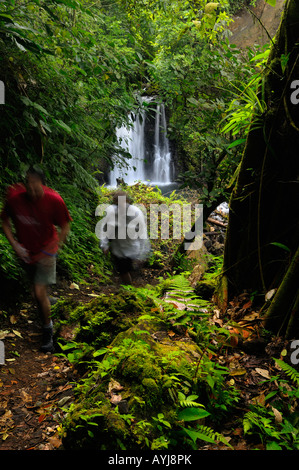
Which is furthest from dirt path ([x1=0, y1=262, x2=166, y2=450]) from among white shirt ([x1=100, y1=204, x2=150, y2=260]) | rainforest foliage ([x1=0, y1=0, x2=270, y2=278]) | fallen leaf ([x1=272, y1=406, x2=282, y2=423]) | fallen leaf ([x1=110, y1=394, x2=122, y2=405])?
white shirt ([x1=100, y1=204, x2=150, y2=260])

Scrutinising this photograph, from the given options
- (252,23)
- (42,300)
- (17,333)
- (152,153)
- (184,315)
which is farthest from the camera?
(252,23)

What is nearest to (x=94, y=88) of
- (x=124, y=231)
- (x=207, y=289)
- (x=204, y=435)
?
(x=124, y=231)

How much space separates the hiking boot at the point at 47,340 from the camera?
3559 millimetres

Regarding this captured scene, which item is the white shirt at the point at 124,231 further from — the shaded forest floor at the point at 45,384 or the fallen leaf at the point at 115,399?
the fallen leaf at the point at 115,399

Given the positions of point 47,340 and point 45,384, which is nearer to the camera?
point 45,384

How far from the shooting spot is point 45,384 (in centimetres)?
296

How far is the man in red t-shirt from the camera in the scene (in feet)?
11.0

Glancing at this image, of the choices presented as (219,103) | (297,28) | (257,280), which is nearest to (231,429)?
(257,280)

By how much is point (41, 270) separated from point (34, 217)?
608 millimetres

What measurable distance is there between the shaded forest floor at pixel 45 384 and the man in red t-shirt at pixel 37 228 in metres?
0.33

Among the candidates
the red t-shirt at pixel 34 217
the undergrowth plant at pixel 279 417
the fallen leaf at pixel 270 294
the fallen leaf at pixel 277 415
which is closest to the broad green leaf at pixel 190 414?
the undergrowth plant at pixel 279 417

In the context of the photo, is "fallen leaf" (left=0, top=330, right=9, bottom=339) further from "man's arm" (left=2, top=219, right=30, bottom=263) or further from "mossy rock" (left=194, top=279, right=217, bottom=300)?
"mossy rock" (left=194, top=279, right=217, bottom=300)

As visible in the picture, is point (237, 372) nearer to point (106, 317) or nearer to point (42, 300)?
point (106, 317)
